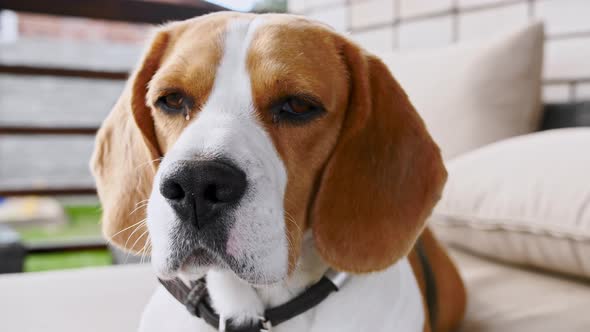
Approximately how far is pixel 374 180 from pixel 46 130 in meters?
A: 2.72

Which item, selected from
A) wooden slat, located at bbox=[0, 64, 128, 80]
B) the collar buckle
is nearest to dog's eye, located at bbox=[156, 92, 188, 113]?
the collar buckle

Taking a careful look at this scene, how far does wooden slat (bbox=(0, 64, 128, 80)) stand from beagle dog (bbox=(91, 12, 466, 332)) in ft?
7.38

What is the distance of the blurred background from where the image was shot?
212cm

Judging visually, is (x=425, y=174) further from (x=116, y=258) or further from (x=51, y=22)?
(x=51, y=22)

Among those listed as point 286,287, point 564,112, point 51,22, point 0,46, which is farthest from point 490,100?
point 51,22

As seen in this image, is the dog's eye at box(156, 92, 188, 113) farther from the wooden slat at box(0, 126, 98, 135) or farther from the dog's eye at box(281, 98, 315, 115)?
the wooden slat at box(0, 126, 98, 135)

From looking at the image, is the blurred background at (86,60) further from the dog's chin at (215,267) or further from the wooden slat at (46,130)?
the dog's chin at (215,267)

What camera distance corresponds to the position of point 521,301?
1242 millimetres

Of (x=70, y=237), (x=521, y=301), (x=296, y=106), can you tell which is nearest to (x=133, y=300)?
(x=296, y=106)

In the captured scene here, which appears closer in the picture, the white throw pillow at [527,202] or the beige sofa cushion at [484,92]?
the white throw pillow at [527,202]

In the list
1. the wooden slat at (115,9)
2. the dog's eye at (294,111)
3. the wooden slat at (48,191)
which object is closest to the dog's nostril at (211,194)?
the dog's eye at (294,111)

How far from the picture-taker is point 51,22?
255 inches

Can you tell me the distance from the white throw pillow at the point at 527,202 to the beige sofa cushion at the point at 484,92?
247 millimetres

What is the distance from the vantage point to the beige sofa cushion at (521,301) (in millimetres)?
1106
